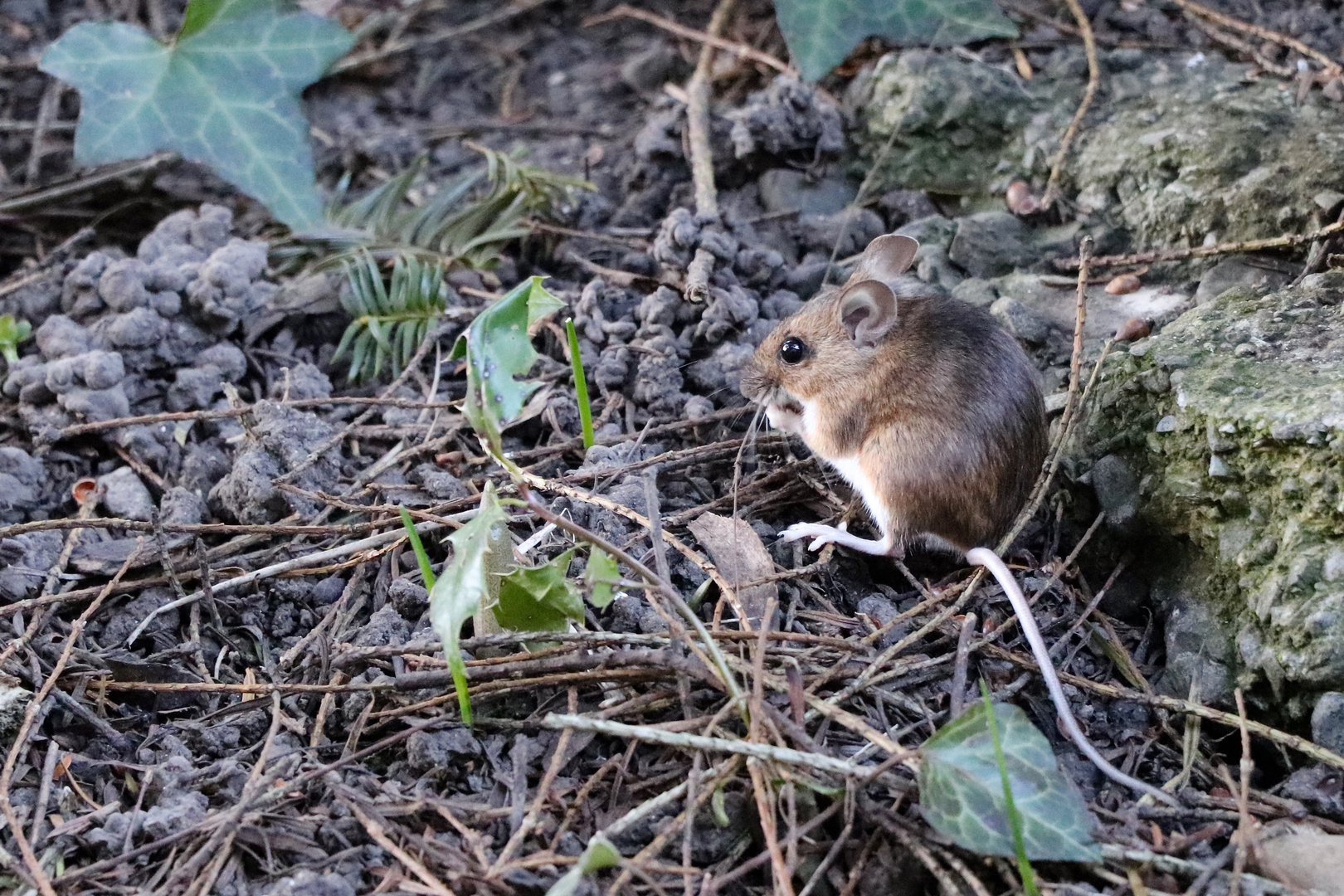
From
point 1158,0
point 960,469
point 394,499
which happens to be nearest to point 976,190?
point 1158,0

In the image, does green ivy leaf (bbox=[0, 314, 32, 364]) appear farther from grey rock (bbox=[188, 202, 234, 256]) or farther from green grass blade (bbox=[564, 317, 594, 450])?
green grass blade (bbox=[564, 317, 594, 450])

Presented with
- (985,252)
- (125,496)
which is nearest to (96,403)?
(125,496)

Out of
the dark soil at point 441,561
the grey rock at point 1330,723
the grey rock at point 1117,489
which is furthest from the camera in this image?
the grey rock at point 1117,489

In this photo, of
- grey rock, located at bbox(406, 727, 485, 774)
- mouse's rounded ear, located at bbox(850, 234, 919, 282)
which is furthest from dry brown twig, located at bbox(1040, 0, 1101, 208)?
grey rock, located at bbox(406, 727, 485, 774)

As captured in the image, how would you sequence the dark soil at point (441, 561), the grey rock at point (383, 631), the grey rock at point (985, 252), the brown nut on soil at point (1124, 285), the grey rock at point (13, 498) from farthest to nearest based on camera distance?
the grey rock at point (985, 252)
the brown nut on soil at point (1124, 285)
the grey rock at point (13, 498)
the grey rock at point (383, 631)
the dark soil at point (441, 561)

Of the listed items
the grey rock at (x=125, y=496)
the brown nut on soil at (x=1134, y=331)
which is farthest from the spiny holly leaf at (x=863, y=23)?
the grey rock at (x=125, y=496)

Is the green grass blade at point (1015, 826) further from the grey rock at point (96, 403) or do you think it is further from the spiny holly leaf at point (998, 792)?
the grey rock at point (96, 403)
